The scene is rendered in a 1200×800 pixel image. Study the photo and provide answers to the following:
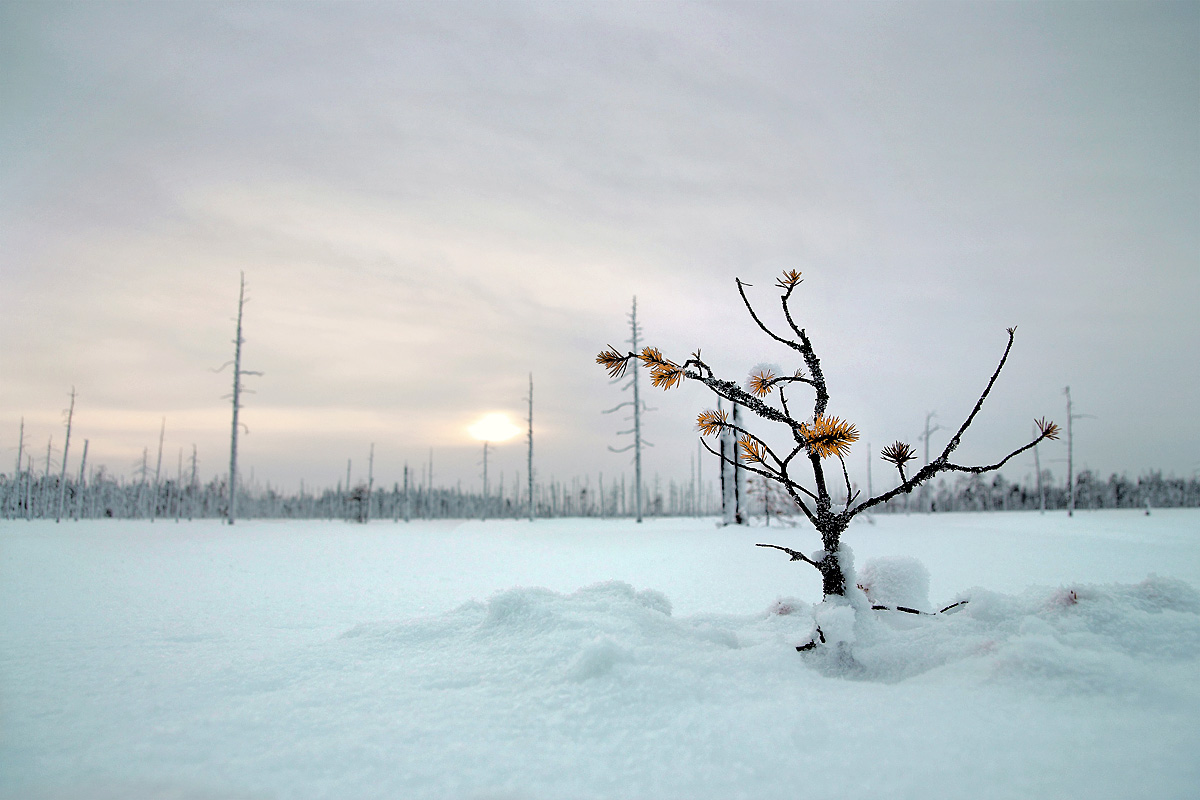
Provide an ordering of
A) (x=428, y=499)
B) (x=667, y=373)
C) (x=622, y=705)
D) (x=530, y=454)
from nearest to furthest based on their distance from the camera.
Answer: (x=622, y=705) < (x=667, y=373) < (x=530, y=454) < (x=428, y=499)

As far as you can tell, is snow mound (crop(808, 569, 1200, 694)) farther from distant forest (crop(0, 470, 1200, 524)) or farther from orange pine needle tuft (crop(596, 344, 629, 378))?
distant forest (crop(0, 470, 1200, 524))

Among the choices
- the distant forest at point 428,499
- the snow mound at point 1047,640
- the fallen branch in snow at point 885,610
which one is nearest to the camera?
the snow mound at point 1047,640

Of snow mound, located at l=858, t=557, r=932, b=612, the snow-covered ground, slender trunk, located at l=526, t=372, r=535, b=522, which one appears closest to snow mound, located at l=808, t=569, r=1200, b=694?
the snow-covered ground

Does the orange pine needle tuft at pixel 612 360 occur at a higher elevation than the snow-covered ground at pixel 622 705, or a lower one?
higher

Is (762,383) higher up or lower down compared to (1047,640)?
higher up

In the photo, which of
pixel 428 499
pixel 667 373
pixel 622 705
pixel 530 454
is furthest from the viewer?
pixel 428 499

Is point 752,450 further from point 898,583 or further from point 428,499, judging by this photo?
point 428,499

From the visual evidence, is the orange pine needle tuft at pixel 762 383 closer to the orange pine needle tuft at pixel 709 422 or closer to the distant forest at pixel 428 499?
the orange pine needle tuft at pixel 709 422

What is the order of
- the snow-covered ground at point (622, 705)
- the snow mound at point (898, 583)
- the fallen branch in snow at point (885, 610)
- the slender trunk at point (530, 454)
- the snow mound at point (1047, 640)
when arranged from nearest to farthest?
the snow-covered ground at point (622, 705) → the snow mound at point (1047, 640) → the fallen branch in snow at point (885, 610) → the snow mound at point (898, 583) → the slender trunk at point (530, 454)

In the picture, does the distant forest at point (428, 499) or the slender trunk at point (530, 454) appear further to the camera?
the distant forest at point (428, 499)

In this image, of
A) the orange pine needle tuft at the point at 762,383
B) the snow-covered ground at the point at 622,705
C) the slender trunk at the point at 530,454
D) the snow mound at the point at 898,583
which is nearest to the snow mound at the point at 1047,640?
the snow-covered ground at the point at 622,705

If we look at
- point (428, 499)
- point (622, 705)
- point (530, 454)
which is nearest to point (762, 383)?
point (622, 705)

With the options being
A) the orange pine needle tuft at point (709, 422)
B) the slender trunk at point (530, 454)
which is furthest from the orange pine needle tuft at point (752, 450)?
the slender trunk at point (530, 454)

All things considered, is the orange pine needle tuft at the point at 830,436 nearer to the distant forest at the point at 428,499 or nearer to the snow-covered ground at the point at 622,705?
the snow-covered ground at the point at 622,705
